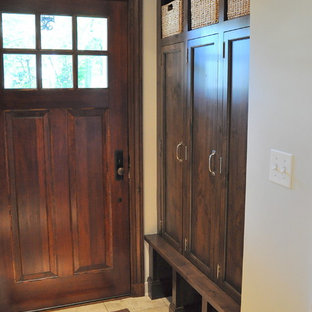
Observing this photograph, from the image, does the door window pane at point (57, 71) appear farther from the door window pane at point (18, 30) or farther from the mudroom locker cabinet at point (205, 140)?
the mudroom locker cabinet at point (205, 140)

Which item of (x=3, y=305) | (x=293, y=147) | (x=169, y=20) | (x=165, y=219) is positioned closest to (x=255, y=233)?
(x=293, y=147)

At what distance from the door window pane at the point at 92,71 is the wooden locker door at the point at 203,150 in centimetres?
65

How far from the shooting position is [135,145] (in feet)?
9.88

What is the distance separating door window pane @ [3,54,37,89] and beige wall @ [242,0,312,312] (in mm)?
1548

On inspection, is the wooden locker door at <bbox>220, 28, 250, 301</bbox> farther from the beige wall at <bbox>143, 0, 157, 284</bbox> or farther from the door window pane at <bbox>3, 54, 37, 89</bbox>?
the door window pane at <bbox>3, 54, 37, 89</bbox>

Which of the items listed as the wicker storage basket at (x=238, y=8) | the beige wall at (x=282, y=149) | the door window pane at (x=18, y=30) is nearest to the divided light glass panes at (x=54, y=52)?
the door window pane at (x=18, y=30)

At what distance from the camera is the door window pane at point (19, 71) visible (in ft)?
8.87

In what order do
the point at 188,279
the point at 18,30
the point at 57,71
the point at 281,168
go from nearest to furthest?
the point at 281,168
the point at 188,279
the point at 18,30
the point at 57,71

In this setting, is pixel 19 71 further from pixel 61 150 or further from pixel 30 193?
pixel 30 193

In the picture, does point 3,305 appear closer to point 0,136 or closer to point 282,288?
point 0,136

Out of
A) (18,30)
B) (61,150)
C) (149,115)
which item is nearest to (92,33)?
(18,30)

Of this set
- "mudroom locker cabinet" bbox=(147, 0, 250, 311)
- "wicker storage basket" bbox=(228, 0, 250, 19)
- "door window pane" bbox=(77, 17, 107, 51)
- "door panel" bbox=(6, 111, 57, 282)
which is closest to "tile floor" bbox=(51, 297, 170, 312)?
"door panel" bbox=(6, 111, 57, 282)

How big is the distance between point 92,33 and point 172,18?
0.52 meters

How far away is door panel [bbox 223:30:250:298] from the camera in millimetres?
2049
